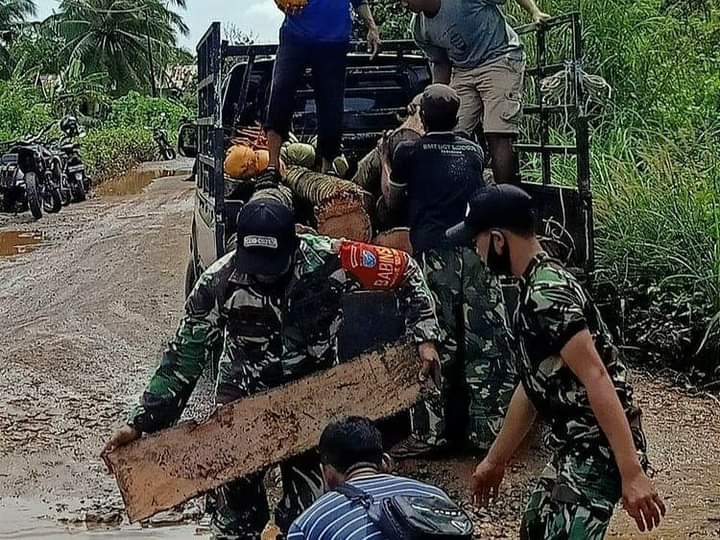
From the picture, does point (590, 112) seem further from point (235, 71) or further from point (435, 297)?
point (235, 71)

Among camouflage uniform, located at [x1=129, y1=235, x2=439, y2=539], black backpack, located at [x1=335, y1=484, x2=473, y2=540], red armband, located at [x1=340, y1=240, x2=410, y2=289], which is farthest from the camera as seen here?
red armband, located at [x1=340, y1=240, x2=410, y2=289]

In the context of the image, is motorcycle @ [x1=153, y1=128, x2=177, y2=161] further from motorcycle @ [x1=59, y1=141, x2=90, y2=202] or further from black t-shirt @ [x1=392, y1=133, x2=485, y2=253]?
black t-shirt @ [x1=392, y1=133, x2=485, y2=253]

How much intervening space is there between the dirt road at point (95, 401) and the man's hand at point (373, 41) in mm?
2636

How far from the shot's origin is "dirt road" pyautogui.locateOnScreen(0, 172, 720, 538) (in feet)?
18.0

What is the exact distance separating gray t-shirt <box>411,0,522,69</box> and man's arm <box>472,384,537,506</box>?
319cm

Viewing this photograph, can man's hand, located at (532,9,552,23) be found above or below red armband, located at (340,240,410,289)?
above

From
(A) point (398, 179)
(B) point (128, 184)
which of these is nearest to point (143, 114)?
(B) point (128, 184)

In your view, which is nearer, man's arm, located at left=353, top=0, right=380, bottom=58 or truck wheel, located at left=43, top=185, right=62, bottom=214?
man's arm, located at left=353, top=0, right=380, bottom=58

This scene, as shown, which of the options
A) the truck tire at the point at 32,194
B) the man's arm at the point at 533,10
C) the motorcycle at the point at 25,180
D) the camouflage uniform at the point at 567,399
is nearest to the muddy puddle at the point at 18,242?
the truck tire at the point at 32,194

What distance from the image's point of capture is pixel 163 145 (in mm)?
40656

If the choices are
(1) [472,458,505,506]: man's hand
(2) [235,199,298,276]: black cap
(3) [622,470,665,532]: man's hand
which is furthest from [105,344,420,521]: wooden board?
(3) [622,470,665,532]: man's hand

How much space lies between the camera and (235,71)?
7156mm

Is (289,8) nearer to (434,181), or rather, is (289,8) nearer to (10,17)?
(434,181)

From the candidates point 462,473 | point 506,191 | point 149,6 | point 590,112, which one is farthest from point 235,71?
point 149,6
